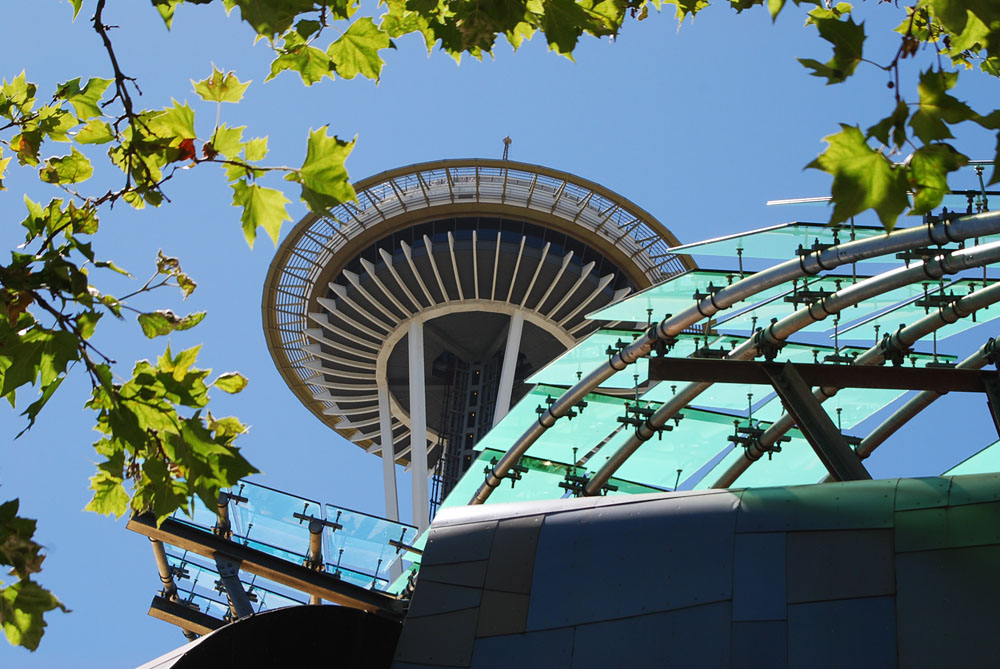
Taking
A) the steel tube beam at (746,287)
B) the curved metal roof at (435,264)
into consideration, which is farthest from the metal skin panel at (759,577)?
the curved metal roof at (435,264)

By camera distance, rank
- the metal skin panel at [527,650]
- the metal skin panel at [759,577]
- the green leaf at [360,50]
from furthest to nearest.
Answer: the metal skin panel at [527,650] < the metal skin panel at [759,577] < the green leaf at [360,50]

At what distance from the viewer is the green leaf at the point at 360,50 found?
4.60 meters

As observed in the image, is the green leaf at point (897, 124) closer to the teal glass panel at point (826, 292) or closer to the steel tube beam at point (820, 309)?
the steel tube beam at point (820, 309)

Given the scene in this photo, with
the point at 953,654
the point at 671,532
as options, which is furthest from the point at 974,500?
the point at 671,532

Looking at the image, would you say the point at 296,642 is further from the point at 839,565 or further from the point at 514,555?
the point at 839,565

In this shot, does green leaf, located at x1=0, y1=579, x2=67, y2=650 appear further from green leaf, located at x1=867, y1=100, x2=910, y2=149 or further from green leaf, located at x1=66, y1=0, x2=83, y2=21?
green leaf, located at x1=867, y1=100, x2=910, y2=149

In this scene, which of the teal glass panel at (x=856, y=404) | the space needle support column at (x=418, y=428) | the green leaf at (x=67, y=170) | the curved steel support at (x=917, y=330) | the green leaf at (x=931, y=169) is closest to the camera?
the green leaf at (x=931, y=169)

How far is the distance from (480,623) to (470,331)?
113ft

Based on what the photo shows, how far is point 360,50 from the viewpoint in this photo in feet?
15.3

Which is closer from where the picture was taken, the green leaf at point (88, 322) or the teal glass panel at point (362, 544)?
the green leaf at point (88, 322)

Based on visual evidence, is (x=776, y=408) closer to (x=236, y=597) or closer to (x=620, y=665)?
(x=620, y=665)

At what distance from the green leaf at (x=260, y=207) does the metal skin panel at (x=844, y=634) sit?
17.1 feet

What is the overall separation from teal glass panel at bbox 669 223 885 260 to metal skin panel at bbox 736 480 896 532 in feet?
14.5

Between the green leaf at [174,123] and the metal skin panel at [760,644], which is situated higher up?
the green leaf at [174,123]
